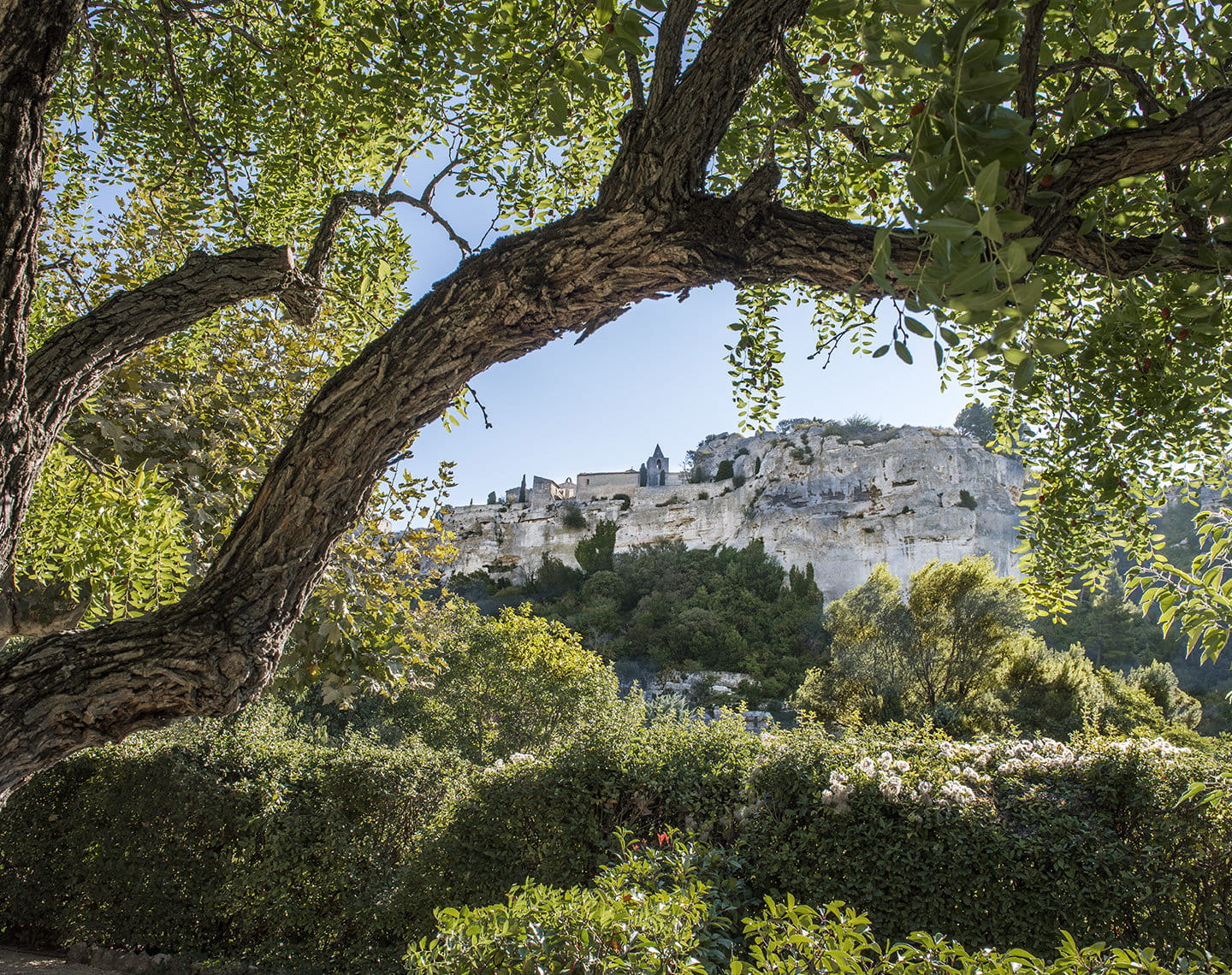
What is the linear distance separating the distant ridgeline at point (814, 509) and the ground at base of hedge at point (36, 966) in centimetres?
2949

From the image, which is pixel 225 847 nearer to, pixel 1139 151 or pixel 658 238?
pixel 658 238

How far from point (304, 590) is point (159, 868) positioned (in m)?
6.23

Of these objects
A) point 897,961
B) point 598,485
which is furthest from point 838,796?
point 598,485


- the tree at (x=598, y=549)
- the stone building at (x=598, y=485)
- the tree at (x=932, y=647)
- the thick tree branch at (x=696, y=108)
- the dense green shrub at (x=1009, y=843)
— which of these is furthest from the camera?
the stone building at (x=598, y=485)

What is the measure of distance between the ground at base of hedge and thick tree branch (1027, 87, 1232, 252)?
26.7 ft

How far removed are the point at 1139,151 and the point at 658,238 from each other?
1.03 m

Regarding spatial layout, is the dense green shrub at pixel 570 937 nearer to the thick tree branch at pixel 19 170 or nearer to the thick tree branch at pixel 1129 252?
the thick tree branch at pixel 19 170

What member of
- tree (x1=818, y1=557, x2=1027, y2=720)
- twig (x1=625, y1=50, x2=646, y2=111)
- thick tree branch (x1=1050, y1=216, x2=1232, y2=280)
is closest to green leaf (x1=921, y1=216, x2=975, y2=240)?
thick tree branch (x1=1050, y1=216, x2=1232, y2=280)

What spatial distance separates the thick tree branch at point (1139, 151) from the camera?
1.55 metres

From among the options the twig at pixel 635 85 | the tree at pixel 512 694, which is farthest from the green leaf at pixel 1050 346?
the tree at pixel 512 694

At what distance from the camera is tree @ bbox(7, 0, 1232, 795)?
125cm

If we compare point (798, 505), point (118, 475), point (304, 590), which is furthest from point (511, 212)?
point (798, 505)

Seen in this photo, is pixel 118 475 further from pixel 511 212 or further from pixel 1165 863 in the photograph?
pixel 1165 863

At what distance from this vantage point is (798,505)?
36.1 metres
